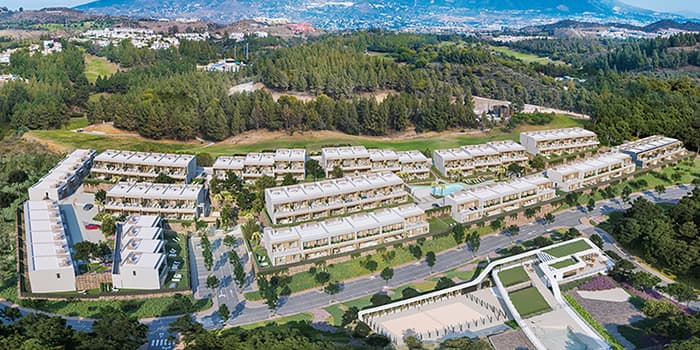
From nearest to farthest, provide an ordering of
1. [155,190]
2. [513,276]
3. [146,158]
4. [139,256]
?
[513,276] → [139,256] → [155,190] → [146,158]

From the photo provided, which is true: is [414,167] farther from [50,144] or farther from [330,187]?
[50,144]

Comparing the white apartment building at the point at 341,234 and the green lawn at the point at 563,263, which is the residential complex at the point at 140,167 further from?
the green lawn at the point at 563,263

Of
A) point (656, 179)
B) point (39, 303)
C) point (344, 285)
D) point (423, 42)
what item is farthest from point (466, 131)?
point (423, 42)

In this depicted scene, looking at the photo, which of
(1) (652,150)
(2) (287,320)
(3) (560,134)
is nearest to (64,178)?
(2) (287,320)

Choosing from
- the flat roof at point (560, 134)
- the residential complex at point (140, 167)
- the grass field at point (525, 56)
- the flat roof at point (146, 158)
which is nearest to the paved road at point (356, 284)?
the residential complex at point (140, 167)

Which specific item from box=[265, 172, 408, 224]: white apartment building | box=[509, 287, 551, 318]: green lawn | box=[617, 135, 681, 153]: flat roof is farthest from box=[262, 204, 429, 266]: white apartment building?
box=[617, 135, 681, 153]: flat roof

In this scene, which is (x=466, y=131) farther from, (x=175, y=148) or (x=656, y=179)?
(x=175, y=148)
